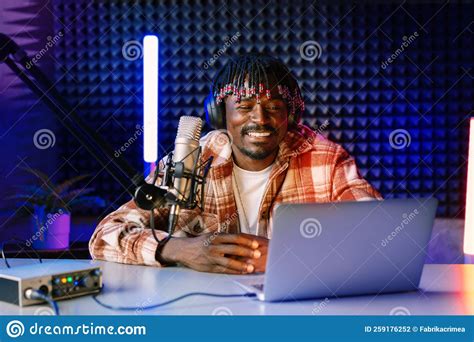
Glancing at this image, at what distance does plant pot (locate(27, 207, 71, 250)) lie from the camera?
124 inches

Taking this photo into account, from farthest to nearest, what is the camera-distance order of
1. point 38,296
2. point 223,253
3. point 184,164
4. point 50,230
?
point 50,230, point 223,253, point 184,164, point 38,296

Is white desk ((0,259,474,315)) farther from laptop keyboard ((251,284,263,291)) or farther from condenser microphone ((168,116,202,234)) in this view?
condenser microphone ((168,116,202,234))

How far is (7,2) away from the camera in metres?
3.58

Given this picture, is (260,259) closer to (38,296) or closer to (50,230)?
(38,296)

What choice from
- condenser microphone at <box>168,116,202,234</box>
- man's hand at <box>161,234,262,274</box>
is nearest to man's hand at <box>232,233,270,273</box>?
man's hand at <box>161,234,262,274</box>

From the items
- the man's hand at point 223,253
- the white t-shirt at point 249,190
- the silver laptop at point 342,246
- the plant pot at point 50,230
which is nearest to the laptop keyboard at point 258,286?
the silver laptop at point 342,246

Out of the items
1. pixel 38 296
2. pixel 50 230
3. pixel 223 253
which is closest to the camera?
pixel 38 296

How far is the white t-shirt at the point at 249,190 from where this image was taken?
233 cm

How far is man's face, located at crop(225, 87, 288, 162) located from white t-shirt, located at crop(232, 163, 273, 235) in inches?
3.6

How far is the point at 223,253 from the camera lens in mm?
1690

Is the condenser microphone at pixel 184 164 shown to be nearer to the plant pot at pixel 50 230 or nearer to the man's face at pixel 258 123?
the man's face at pixel 258 123

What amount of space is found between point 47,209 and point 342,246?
7.75ft

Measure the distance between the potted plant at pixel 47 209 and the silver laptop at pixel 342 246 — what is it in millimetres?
2022

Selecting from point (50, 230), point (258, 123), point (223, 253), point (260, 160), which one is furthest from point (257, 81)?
point (50, 230)
